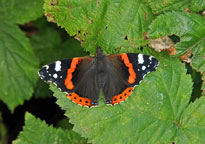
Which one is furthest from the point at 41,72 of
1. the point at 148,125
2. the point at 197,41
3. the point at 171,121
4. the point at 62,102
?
the point at 197,41

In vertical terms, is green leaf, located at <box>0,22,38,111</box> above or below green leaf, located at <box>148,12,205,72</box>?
below

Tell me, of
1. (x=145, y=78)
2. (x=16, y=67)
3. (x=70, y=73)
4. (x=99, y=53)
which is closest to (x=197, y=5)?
(x=145, y=78)

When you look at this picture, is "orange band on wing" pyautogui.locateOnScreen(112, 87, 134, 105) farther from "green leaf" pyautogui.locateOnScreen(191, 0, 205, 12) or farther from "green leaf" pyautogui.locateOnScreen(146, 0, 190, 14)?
"green leaf" pyautogui.locateOnScreen(191, 0, 205, 12)

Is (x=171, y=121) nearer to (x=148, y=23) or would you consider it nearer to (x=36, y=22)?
(x=148, y=23)

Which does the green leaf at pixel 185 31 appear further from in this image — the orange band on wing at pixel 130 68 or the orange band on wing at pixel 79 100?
the orange band on wing at pixel 79 100

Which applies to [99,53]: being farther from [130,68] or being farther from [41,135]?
[41,135]

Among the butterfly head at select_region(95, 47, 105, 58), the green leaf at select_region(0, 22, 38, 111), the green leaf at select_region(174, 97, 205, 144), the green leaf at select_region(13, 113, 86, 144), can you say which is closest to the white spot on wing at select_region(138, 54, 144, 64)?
the butterfly head at select_region(95, 47, 105, 58)
